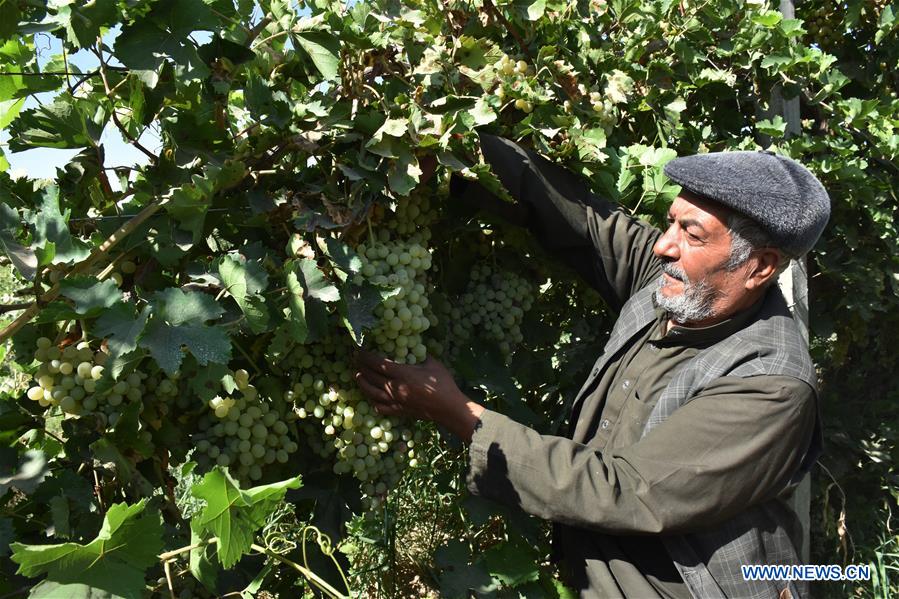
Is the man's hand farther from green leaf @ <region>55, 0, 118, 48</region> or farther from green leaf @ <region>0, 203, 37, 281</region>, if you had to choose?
green leaf @ <region>55, 0, 118, 48</region>

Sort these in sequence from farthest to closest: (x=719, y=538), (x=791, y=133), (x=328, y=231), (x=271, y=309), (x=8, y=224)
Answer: (x=791, y=133) → (x=719, y=538) → (x=328, y=231) → (x=271, y=309) → (x=8, y=224)

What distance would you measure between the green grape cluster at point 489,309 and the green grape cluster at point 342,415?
0.44 metres

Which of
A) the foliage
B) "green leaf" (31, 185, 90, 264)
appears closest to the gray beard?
the foliage

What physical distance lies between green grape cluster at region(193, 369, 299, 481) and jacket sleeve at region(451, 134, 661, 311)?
0.82m

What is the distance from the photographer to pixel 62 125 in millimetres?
1569

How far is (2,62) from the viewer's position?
1788 millimetres

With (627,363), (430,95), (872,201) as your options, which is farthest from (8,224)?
(872,201)

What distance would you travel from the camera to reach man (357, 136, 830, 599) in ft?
6.13

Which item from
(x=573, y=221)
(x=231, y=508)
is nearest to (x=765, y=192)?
(x=573, y=221)

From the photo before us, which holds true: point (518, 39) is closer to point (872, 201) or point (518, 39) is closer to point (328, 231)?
point (328, 231)

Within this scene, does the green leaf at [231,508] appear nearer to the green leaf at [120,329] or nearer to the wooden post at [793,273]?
the green leaf at [120,329]

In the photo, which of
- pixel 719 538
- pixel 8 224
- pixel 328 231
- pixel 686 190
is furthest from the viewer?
pixel 686 190

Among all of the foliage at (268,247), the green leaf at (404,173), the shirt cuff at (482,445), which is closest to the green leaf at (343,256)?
the foliage at (268,247)

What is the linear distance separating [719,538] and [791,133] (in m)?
1.85
